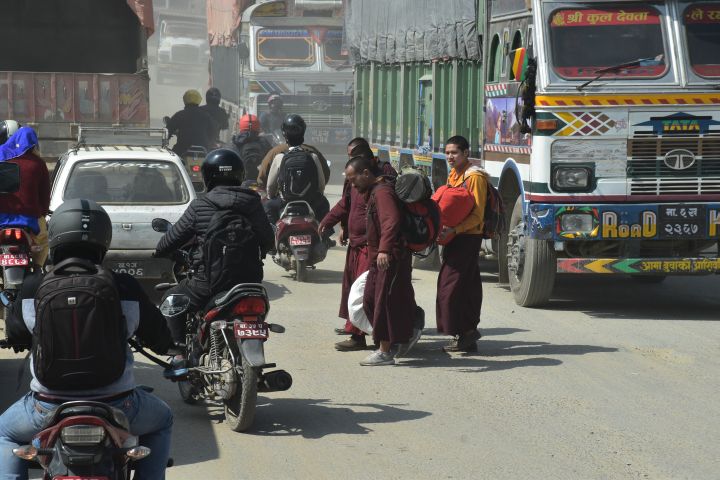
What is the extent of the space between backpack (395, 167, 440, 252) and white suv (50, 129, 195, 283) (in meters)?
3.00

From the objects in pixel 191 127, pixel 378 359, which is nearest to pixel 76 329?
pixel 378 359

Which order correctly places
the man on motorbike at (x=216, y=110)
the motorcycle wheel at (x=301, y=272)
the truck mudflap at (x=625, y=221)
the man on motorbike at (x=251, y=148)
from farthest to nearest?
the man on motorbike at (x=216, y=110), the man on motorbike at (x=251, y=148), the motorcycle wheel at (x=301, y=272), the truck mudflap at (x=625, y=221)

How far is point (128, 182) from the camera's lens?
490 inches

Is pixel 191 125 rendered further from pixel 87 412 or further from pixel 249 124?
pixel 87 412

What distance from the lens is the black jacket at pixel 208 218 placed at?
7.50 metres

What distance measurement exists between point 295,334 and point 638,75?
375cm

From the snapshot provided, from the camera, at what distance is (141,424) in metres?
4.64

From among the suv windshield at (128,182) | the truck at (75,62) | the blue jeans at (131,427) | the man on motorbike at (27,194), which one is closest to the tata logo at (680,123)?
the suv windshield at (128,182)

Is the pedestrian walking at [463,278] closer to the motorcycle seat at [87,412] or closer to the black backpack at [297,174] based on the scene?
the black backpack at [297,174]

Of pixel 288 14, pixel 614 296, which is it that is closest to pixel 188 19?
pixel 288 14

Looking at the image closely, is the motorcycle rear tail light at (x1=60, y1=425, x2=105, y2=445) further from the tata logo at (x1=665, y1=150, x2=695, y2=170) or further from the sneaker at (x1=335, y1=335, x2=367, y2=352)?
the tata logo at (x1=665, y1=150, x2=695, y2=170)

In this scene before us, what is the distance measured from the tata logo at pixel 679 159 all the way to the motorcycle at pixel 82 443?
8183mm

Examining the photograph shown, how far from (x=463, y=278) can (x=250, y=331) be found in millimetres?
3163

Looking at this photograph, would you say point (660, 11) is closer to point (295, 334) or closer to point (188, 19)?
point (295, 334)
